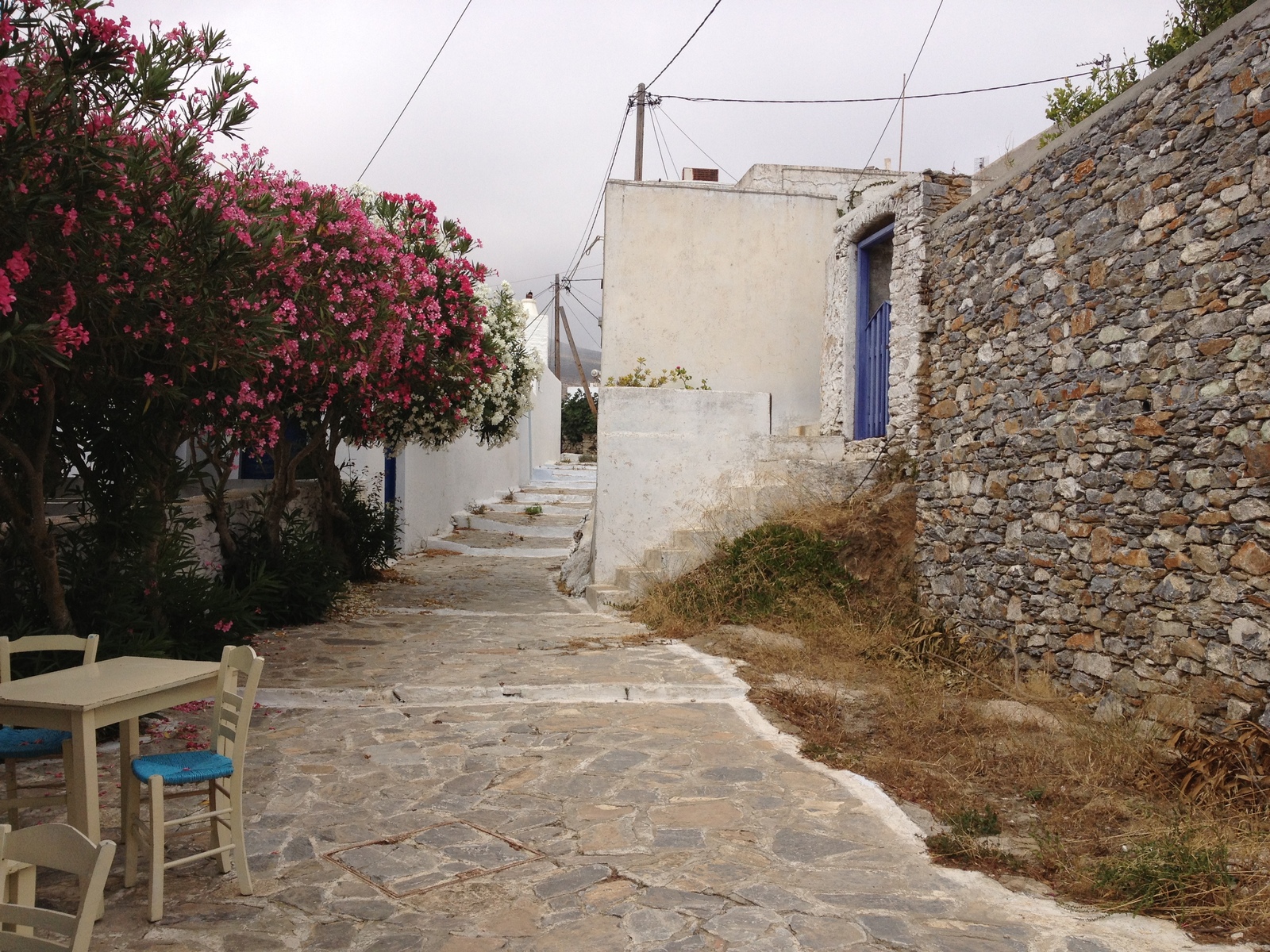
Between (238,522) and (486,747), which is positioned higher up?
(238,522)

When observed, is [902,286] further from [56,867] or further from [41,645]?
[56,867]

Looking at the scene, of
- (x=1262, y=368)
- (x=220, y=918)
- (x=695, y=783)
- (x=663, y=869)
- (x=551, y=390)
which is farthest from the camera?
(x=551, y=390)

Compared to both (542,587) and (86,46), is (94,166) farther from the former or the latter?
(542,587)

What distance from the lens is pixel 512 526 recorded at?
64.9 feet

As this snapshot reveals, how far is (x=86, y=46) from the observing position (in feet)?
14.0

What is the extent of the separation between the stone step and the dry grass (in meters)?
9.87

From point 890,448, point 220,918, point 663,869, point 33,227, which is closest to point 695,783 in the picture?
point 663,869

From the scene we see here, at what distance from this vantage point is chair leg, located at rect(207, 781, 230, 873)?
13.0 feet

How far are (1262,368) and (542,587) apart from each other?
9.59 metres

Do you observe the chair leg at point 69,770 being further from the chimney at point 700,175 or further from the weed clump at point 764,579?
the chimney at point 700,175

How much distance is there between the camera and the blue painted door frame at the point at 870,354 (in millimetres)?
10266

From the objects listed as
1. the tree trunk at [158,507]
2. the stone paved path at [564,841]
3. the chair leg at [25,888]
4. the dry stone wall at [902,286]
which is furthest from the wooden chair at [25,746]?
the dry stone wall at [902,286]

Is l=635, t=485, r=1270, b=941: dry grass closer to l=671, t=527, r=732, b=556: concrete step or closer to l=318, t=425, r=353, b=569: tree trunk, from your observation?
l=671, t=527, r=732, b=556: concrete step

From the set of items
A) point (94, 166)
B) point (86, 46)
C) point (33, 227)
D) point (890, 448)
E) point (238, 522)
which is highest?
point (86, 46)
